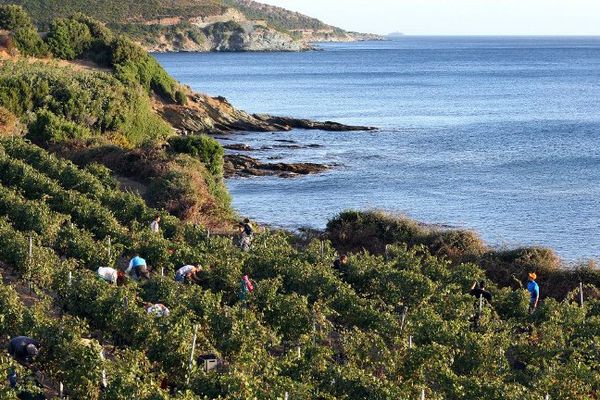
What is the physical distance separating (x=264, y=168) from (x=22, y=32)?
23.4 meters

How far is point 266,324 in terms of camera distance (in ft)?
60.5

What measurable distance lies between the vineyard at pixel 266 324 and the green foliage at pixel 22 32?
41.2 m

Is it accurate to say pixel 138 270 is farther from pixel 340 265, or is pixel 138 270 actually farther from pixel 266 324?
pixel 340 265

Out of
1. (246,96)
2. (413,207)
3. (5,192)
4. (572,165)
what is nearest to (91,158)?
(5,192)

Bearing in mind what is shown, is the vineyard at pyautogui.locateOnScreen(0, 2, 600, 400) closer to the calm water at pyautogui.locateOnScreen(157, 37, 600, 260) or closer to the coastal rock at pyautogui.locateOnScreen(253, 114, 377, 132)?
the calm water at pyautogui.locateOnScreen(157, 37, 600, 260)

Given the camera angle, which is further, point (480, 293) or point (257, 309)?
point (480, 293)

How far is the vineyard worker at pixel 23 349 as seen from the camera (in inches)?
580

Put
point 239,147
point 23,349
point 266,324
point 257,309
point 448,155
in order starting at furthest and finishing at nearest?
point 239,147 < point 448,155 < point 257,309 < point 266,324 < point 23,349

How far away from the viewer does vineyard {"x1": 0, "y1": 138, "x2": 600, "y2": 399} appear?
1404 cm

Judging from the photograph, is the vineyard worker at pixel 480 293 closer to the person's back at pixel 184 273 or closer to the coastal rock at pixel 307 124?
the person's back at pixel 184 273

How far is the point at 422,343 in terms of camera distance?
686 inches

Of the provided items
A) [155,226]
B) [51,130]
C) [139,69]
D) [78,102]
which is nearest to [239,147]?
[139,69]

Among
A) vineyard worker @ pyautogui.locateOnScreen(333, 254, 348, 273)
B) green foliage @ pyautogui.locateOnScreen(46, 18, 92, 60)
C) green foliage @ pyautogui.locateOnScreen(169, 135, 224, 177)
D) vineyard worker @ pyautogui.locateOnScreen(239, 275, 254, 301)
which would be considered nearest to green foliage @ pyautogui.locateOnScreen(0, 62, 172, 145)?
green foliage @ pyautogui.locateOnScreen(169, 135, 224, 177)

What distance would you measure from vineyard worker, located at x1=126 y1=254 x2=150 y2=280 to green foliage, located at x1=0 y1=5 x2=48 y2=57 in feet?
156
